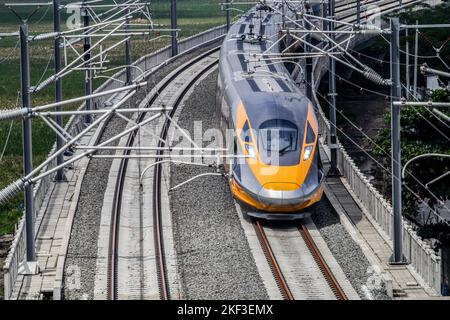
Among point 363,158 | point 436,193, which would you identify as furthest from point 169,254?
point 363,158

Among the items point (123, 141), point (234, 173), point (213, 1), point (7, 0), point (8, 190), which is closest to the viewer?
point (8, 190)

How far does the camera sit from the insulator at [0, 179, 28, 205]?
91.0 ft

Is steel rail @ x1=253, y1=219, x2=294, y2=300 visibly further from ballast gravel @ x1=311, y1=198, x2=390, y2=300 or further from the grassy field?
the grassy field

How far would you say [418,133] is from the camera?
45188mm

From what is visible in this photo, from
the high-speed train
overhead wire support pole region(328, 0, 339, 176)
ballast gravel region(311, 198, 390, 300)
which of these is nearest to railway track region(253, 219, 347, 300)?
ballast gravel region(311, 198, 390, 300)

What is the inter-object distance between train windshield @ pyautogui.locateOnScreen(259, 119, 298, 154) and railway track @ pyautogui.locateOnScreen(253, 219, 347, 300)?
8.58 feet

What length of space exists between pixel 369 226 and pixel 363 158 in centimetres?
2730

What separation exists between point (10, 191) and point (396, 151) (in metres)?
11.3

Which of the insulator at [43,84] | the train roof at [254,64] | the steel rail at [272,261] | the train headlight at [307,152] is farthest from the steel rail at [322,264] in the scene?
the insulator at [43,84]

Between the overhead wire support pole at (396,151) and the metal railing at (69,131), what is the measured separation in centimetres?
1054

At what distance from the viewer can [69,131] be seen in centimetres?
5159

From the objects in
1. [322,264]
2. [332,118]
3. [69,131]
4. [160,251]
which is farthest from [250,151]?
[69,131]

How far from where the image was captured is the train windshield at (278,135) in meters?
38.4
